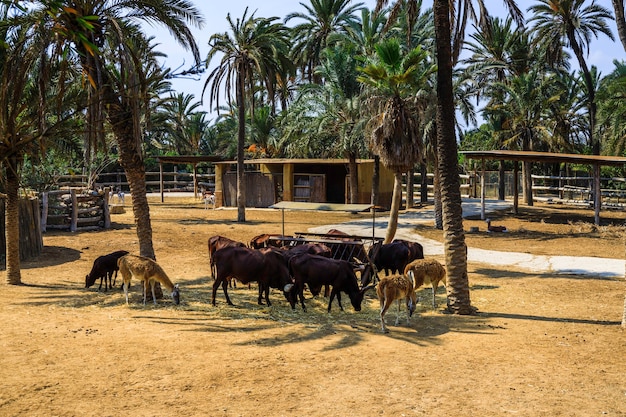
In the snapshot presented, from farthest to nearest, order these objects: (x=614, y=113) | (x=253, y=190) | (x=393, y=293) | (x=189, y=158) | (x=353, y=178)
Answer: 1. (x=253, y=190)
2. (x=189, y=158)
3. (x=353, y=178)
4. (x=614, y=113)
5. (x=393, y=293)

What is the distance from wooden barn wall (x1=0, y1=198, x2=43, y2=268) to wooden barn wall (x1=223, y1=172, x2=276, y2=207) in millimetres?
22857

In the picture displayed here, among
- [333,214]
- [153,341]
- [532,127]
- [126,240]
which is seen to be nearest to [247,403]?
[153,341]

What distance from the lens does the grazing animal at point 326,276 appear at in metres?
12.2

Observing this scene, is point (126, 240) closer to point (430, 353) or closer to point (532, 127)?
point (430, 353)

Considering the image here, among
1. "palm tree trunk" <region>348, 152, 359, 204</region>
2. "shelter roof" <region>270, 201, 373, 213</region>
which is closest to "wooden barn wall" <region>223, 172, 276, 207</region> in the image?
"palm tree trunk" <region>348, 152, 359, 204</region>

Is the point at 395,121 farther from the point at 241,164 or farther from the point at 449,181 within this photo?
the point at 241,164

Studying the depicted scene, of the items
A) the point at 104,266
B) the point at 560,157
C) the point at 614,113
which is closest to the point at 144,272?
the point at 104,266

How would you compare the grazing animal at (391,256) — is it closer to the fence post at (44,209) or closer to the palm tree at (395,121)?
the palm tree at (395,121)

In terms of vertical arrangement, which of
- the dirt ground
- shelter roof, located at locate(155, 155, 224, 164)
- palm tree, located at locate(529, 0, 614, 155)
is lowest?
the dirt ground

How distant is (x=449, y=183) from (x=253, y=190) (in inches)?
1169

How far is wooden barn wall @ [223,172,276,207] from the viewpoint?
134 feet

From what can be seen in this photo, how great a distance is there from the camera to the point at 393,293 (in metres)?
10.8

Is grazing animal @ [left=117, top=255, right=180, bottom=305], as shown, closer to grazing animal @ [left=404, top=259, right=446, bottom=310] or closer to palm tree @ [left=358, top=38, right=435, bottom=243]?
grazing animal @ [left=404, top=259, right=446, bottom=310]

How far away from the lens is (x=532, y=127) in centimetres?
3928
